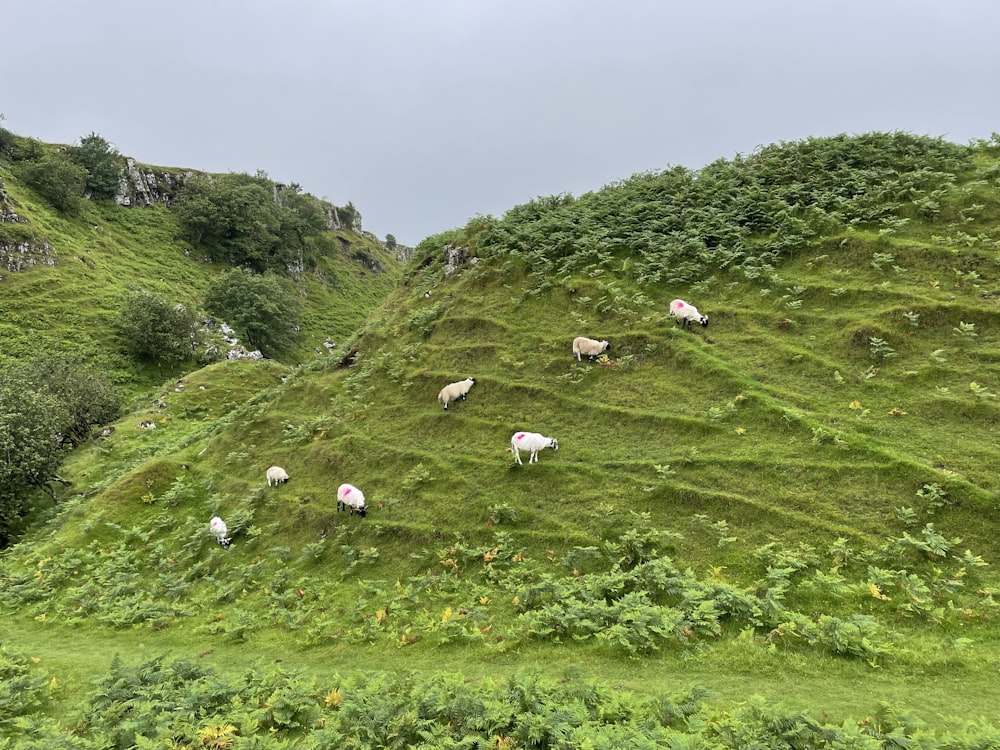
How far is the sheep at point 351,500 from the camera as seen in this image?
58.9 ft

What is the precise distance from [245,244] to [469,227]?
252 feet

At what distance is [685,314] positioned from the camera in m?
20.1

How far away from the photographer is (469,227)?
1230 inches

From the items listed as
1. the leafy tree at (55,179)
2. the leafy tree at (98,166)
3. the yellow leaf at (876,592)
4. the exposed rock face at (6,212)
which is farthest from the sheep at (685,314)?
the leafy tree at (98,166)

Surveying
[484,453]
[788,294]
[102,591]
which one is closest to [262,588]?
[102,591]

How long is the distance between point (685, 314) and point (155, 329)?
57.9 metres

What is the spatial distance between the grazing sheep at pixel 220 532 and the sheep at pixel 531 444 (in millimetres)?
11861

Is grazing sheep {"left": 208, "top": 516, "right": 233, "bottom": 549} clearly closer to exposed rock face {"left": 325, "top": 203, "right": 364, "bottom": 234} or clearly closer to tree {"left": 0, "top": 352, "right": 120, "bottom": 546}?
tree {"left": 0, "top": 352, "right": 120, "bottom": 546}

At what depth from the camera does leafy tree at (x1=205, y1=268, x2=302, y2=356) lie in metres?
68.3

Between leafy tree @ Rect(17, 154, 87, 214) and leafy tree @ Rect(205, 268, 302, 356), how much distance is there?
96.0 ft

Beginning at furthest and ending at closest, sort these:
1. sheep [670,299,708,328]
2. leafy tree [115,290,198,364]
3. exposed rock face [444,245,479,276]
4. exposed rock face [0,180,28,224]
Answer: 1. exposed rock face [0,180,28,224]
2. leafy tree [115,290,198,364]
3. exposed rock face [444,245,479,276]
4. sheep [670,299,708,328]

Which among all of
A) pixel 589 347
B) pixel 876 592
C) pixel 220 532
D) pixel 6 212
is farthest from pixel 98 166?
pixel 876 592

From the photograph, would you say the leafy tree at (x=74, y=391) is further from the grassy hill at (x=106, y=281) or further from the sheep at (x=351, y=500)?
the sheep at (x=351, y=500)

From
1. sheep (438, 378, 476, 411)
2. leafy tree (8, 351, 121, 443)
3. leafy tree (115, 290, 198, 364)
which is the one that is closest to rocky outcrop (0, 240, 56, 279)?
leafy tree (115, 290, 198, 364)
